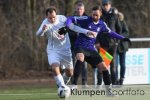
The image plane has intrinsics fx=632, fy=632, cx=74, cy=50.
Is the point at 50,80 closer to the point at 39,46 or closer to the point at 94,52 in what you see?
the point at 39,46

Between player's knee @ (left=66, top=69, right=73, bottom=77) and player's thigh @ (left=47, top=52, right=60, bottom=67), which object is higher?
player's thigh @ (left=47, top=52, right=60, bottom=67)

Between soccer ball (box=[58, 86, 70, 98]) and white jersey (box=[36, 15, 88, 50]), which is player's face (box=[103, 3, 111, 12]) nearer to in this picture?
white jersey (box=[36, 15, 88, 50])

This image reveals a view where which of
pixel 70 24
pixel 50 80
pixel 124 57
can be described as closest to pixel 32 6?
pixel 50 80

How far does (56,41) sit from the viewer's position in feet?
47.6

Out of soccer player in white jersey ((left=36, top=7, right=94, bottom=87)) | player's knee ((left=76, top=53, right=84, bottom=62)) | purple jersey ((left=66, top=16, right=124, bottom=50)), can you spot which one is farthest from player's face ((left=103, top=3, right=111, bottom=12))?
player's knee ((left=76, top=53, right=84, bottom=62))

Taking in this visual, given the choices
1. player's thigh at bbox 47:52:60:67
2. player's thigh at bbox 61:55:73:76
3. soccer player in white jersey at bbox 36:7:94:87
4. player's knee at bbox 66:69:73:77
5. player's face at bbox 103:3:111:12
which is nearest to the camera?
soccer player in white jersey at bbox 36:7:94:87

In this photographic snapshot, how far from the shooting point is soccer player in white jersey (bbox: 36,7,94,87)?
558 inches

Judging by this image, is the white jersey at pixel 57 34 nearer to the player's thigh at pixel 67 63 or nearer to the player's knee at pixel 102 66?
the player's thigh at pixel 67 63

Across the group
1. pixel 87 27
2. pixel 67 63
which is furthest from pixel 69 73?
pixel 87 27

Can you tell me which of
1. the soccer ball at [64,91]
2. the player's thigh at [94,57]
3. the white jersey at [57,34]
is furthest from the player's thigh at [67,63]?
the soccer ball at [64,91]

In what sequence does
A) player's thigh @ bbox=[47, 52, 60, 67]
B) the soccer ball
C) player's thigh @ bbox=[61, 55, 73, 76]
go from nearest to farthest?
the soccer ball < player's thigh @ bbox=[47, 52, 60, 67] < player's thigh @ bbox=[61, 55, 73, 76]

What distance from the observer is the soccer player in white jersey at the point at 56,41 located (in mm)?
14180

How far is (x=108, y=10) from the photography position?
648 inches

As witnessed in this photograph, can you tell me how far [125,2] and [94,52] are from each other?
12983 mm
